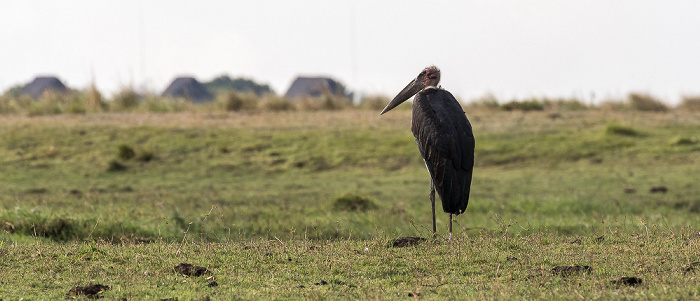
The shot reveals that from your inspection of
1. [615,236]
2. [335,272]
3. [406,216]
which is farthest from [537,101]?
[335,272]

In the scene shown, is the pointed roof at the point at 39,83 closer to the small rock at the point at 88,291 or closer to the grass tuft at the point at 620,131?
the grass tuft at the point at 620,131

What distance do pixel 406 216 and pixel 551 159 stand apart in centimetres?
928

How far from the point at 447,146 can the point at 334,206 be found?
21.8 feet

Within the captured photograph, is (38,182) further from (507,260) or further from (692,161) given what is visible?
(692,161)

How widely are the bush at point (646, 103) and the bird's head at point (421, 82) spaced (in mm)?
24163

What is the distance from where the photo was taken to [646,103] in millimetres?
32375

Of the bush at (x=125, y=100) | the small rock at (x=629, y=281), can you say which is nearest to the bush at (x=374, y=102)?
the bush at (x=125, y=100)

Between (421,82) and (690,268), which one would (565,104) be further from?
(690,268)

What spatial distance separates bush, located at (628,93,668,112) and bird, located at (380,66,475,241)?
83.0 feet

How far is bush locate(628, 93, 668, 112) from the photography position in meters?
32.2

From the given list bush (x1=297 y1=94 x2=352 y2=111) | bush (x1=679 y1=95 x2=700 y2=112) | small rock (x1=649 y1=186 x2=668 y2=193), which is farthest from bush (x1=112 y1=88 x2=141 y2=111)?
bush (x1=679 y1=95 x2=700 y2=112)

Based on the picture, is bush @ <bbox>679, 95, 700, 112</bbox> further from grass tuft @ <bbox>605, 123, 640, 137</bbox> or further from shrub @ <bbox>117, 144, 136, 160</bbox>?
shrub @ <bbox>117, 144, 136, 160</bbox>

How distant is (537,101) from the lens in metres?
33.3

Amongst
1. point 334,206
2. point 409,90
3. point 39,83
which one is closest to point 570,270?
point 409,90
